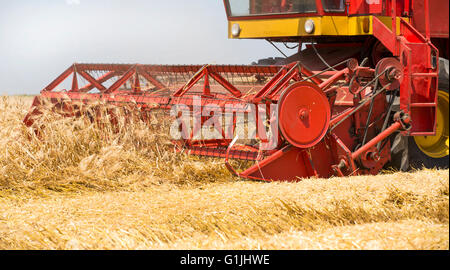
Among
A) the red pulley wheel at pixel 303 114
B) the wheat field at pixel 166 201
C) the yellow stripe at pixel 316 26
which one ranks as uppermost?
the yellow stripe at pixel 316 26

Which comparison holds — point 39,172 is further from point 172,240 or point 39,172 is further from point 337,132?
point 337,132

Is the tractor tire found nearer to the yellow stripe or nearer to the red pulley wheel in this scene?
the yellow stripe

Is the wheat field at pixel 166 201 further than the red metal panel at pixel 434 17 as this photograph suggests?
No

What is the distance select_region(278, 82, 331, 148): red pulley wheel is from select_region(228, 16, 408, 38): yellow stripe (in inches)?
44.7

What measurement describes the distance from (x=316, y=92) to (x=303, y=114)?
23 centimetres

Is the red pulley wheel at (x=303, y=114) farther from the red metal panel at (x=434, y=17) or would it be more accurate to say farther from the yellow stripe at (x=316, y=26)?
the red metal panel at (x=434, y=17)

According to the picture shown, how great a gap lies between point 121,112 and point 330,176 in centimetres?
195

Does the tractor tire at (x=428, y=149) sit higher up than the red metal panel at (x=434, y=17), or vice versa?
the red metal panel at (x=434, y=17)

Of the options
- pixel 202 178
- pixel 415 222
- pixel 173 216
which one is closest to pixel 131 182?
pixel 202 178

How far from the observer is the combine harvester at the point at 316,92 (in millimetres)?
4695

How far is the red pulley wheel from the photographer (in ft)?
15.0

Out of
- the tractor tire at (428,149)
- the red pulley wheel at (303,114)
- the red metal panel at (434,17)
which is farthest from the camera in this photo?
the red metal panel at (434,17)

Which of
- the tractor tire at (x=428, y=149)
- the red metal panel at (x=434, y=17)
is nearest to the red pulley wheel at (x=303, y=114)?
the tractor tire at (x=428, y=149)

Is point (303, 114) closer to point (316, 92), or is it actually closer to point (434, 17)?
point (316, 92)
